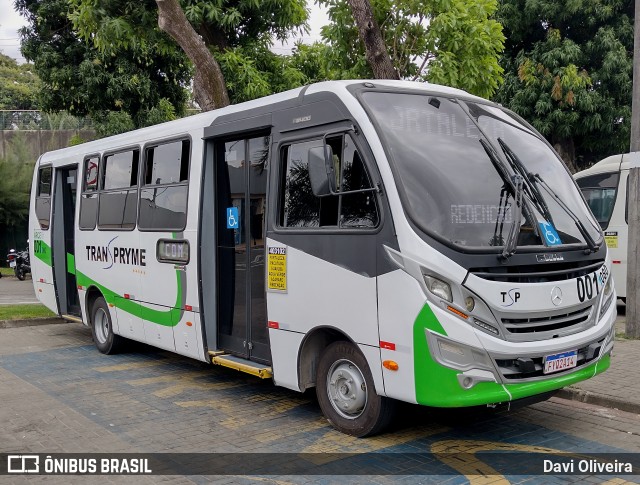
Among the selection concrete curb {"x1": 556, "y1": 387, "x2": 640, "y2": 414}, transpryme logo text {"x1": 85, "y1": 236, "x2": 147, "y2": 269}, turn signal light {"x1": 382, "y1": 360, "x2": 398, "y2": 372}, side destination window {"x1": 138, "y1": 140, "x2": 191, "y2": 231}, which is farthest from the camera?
transpryme logo text {"x1": 85, "y1": 236, "x2": 147, "y2": 269}

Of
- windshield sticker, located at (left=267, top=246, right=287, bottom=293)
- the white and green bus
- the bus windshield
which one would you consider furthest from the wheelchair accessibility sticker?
Result: the bus windshield

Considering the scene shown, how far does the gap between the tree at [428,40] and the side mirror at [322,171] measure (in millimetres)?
4832

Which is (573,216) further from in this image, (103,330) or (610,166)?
(610,166)

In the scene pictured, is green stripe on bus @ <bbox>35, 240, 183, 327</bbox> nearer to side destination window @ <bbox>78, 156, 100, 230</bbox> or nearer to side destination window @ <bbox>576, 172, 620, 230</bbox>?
side destination window @ <bbox>78, 156, 100, 230</bbox>

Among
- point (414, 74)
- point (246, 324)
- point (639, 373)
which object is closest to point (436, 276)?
point (246, 324)

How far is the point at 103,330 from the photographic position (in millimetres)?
10336

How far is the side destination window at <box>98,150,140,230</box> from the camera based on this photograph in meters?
9.19

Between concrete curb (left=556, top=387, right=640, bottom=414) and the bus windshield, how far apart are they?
171 cm

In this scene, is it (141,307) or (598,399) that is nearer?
(598,399)

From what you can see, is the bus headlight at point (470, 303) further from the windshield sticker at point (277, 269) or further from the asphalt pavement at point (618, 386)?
the asphalt pavement at point (618, 386)

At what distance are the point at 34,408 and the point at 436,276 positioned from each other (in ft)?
14.7

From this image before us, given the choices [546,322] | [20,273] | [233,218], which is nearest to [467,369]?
[546,322]

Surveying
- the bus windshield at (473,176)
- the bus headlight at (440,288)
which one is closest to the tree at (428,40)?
the bus windshield at (473,176)

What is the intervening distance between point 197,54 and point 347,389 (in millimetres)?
7472
